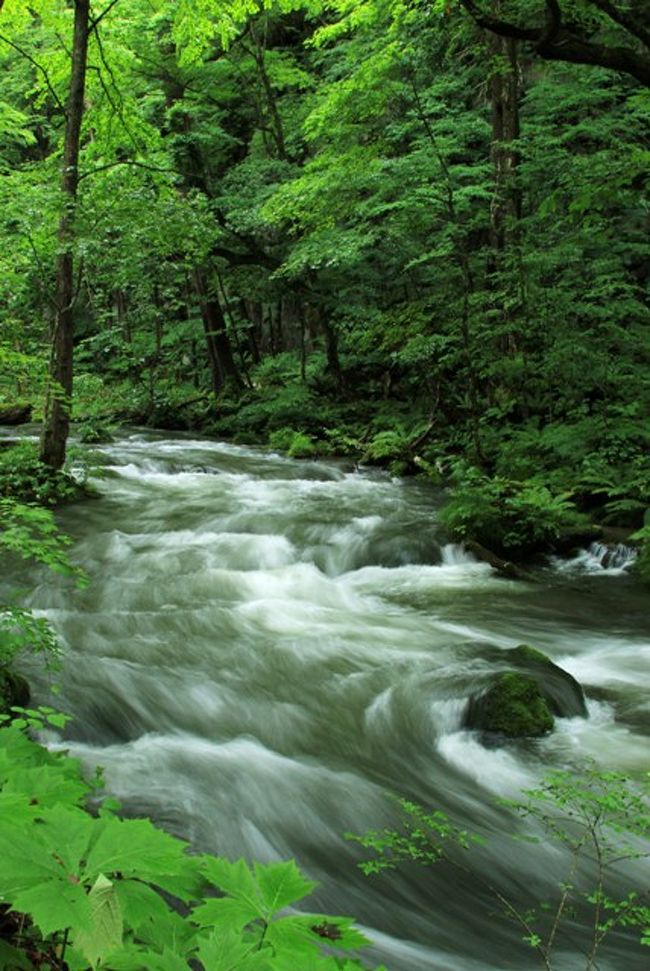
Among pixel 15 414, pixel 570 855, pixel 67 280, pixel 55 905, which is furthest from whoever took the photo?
pixel 15 414

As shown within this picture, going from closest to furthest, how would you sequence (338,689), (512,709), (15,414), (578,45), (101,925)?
(101,925) → (512,709) → (338,689) → (578,45) → (15,414)

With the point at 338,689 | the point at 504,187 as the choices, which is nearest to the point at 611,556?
the point at 338,689

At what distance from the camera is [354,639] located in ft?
21.3

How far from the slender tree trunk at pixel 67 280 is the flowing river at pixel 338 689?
1.26m

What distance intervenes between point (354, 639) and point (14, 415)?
48.0 feet

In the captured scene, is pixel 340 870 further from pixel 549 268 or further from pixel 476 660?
pixel 549 268

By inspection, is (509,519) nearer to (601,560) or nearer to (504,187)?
(601,560)

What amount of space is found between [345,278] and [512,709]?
12.5 m

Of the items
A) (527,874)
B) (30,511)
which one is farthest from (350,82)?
(527,874)

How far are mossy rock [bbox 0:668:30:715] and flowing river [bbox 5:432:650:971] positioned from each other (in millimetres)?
432

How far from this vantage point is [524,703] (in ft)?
15.9

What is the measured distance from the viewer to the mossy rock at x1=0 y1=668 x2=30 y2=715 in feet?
12.3

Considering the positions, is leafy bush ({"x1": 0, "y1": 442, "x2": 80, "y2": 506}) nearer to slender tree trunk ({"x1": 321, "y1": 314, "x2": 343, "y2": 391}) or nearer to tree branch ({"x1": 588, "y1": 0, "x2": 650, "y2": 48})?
tree branch ({"x1": 588, "y1": 0, "x2": 650, "y2": 48})

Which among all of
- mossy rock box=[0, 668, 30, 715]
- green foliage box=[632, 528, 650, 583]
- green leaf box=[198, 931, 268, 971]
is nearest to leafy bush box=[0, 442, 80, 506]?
mossy rock box=[0, 668, 30, 715]
